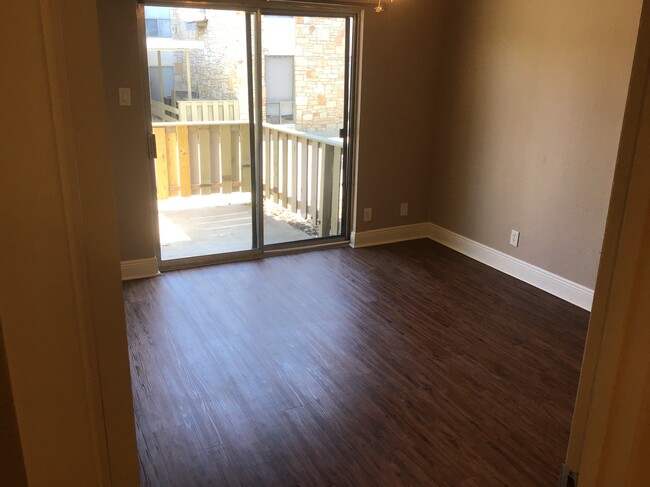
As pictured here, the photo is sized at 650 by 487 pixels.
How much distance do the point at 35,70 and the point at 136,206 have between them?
3.87 meters

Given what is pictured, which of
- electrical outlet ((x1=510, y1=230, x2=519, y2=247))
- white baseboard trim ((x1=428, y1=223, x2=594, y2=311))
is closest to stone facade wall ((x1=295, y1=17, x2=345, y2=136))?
white baseboard trim ((x1=428, y1=223, x2=594, y2=311))

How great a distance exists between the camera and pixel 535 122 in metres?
4.24

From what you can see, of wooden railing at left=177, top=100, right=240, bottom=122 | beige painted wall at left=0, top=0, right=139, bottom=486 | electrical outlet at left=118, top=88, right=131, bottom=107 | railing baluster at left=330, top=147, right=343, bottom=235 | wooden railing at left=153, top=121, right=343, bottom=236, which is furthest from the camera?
railing baluster at left=330, top=147, right=343, bottom=235

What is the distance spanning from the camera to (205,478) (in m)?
2.28

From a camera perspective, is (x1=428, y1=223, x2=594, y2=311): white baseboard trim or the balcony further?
the balcony

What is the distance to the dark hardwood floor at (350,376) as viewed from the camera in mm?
2400

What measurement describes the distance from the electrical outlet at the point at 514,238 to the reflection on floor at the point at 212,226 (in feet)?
6.06

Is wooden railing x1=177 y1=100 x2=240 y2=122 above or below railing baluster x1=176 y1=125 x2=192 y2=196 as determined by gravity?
above

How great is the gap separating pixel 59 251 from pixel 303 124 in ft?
15.1

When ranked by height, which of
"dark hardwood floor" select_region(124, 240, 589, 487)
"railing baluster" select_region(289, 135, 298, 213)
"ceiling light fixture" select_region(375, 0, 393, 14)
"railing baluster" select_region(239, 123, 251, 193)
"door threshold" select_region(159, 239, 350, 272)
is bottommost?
"dark hardwood floor" select_region(124, 240, 589, 487)

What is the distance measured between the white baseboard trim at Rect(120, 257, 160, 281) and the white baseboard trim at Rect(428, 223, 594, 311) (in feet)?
8.93

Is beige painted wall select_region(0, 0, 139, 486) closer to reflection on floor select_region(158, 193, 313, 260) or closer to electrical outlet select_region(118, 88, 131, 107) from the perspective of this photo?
electrical outlet select_region(118, 88, 131, 107)

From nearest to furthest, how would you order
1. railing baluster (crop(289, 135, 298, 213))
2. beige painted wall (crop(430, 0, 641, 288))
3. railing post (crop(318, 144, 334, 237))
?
1. beige painted wall (crop(430, 0, 641, 288))
2. railing post (crop(318, 144, 334, 237))
3. railing baluster (crop(289, 135, 298, 213))

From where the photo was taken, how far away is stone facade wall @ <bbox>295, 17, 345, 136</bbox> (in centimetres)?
469
